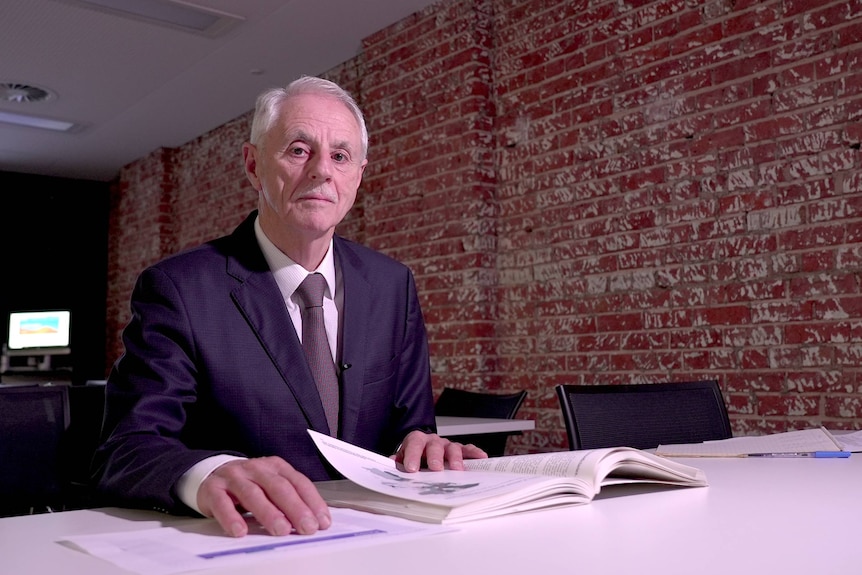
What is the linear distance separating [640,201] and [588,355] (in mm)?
762

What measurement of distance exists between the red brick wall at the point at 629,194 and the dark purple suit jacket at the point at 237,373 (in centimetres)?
189

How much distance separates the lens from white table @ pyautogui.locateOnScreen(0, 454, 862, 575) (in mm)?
Answer: 750

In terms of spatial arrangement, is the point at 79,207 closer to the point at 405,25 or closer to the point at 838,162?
the point at 405,25

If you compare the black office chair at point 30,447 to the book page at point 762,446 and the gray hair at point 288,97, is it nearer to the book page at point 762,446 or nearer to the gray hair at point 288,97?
the gray hair at point 288,97

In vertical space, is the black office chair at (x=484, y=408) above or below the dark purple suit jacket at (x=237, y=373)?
below

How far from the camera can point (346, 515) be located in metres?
1.00

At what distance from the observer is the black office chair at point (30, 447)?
1.75 metres

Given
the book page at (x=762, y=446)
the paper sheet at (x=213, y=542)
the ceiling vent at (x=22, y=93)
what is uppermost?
the ceiling vent at (x=22, y=93)

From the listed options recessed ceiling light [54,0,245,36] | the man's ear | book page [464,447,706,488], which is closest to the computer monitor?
recessed ceiling light [54,0,245,36]

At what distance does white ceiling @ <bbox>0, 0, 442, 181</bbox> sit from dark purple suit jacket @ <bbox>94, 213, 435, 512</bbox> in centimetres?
342

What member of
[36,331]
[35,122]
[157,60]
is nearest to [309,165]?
[157,60]

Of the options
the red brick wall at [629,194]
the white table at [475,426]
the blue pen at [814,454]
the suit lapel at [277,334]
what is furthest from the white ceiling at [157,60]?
the blue pen at [814,454]

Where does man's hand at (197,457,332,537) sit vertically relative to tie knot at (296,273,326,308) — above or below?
below

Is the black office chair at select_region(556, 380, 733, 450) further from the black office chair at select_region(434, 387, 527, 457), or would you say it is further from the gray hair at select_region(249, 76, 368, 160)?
the black office chair at select_region(434, 387, 527, 457)
